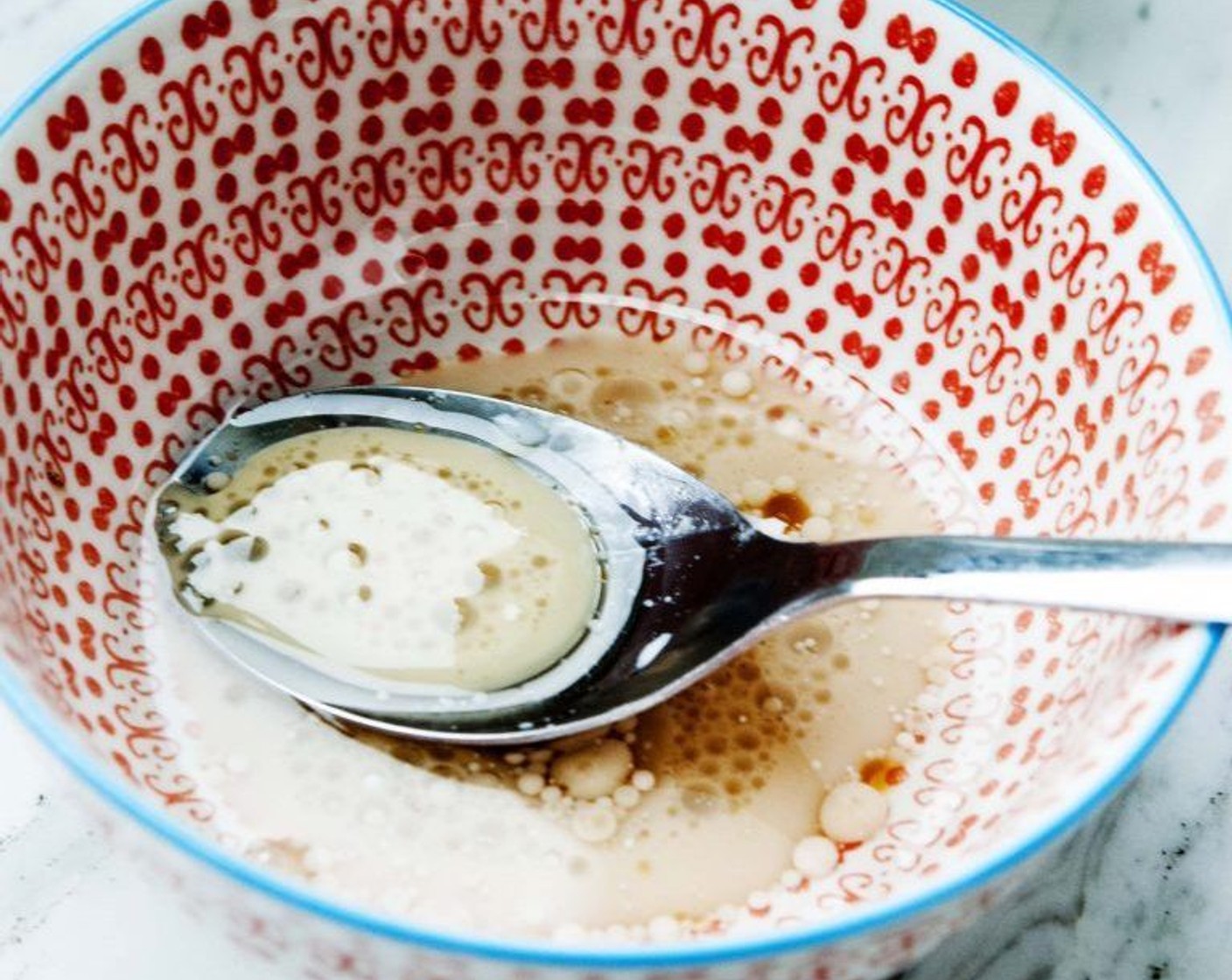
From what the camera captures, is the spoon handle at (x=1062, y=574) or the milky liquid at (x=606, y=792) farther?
the milky liquid at (x=606, y=792)

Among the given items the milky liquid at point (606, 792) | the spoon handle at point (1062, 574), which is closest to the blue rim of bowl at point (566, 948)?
the spoon handle at point (1062, 574)

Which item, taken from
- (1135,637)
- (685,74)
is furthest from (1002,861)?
(685,74)

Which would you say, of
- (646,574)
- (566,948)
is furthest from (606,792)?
(566,948)

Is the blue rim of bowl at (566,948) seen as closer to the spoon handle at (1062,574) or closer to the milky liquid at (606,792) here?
the spoon handle at (1062,574)

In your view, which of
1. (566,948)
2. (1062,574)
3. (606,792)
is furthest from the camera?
(606,792)

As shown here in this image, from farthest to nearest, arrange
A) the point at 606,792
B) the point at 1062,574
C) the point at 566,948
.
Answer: the point at 606,792 → the point at 1062,574 → the point at 566,948

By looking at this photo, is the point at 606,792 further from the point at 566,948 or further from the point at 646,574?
Answer: the point at 566,948
